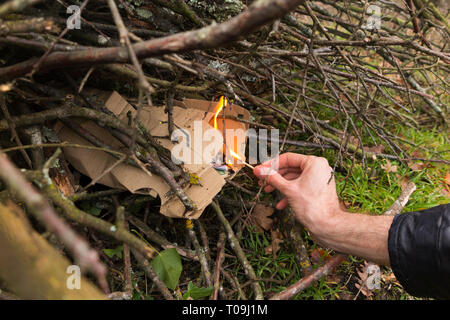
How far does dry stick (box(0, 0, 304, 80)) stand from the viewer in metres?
0.91

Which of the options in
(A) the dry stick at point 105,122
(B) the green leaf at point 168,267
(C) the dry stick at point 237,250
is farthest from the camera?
(C) the dry stick at point 237,250

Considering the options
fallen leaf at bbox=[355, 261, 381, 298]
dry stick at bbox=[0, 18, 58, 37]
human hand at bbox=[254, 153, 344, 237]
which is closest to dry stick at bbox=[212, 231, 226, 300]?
human hand at bbox=[254, 153, 344, 237]

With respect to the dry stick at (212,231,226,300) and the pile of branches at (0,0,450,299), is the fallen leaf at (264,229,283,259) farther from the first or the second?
the dry stick at (212,231,226,300)

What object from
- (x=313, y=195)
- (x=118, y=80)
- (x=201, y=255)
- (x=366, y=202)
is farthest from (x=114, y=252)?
(x=366, y=202)

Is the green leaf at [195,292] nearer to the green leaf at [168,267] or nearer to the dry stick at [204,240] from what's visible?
the green leaf at [168,267]

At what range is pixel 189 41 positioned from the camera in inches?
40.8

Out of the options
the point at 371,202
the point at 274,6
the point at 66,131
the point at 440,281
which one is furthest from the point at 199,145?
the point at 371,202

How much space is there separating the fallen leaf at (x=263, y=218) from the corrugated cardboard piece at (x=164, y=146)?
63 cm

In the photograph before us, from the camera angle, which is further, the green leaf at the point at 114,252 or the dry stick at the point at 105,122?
the green leaf at the point at 114,252

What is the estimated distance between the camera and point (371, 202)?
2543mm

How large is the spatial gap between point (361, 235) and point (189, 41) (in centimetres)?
131

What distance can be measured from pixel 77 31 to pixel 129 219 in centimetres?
108

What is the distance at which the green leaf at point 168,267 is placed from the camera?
1.76 meters

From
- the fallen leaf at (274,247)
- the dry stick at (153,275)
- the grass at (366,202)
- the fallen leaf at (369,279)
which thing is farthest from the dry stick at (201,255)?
the fallen leaf at (369,279)
